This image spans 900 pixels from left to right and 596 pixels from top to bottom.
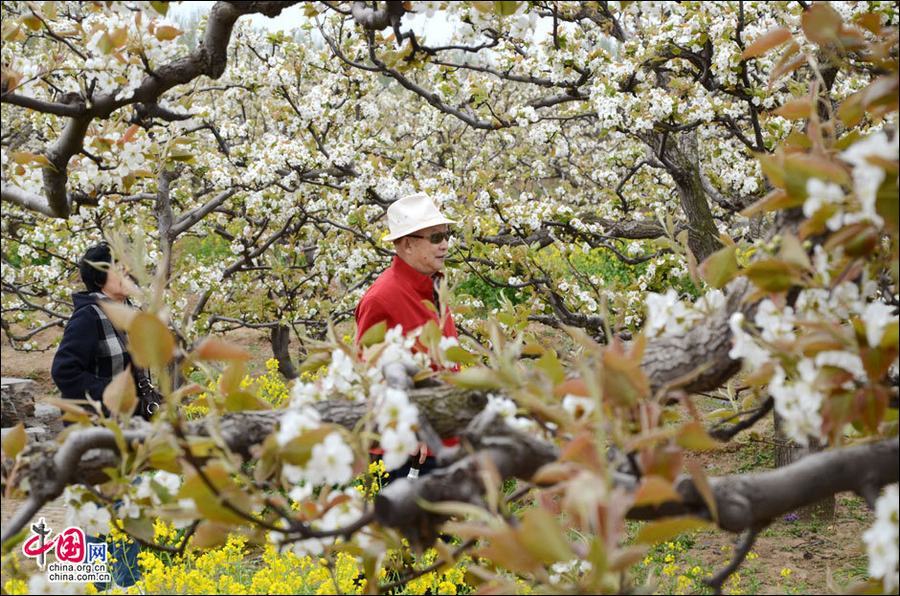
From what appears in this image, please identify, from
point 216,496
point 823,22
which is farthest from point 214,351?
point 823,22

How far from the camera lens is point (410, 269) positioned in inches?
131

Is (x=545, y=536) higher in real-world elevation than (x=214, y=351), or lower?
lower

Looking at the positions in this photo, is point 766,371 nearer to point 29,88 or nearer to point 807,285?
point 807,285

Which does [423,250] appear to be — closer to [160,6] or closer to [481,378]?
[160,6]

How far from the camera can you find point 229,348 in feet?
4.06

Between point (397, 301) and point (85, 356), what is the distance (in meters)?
1.30

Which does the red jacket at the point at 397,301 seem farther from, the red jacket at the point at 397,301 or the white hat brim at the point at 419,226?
the white hat brim at the point at 419,226

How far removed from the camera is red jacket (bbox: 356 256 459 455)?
10.4 ft

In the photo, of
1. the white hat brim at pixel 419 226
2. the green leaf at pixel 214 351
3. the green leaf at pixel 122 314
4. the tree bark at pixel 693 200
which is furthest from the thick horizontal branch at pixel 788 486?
the tree bark at pixel 693 200

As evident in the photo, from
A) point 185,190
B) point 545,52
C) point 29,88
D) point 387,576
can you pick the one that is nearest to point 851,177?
point 29,88

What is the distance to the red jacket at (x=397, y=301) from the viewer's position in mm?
3160

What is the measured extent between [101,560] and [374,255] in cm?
272

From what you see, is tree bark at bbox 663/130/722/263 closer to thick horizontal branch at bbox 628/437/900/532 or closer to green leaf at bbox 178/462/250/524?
thick horizontal branch at bbox 628/437/900/532

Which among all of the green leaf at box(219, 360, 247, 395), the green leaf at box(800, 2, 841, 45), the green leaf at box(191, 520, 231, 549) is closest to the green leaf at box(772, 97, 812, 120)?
the green leaf at box(800, 2, 841, 45)
